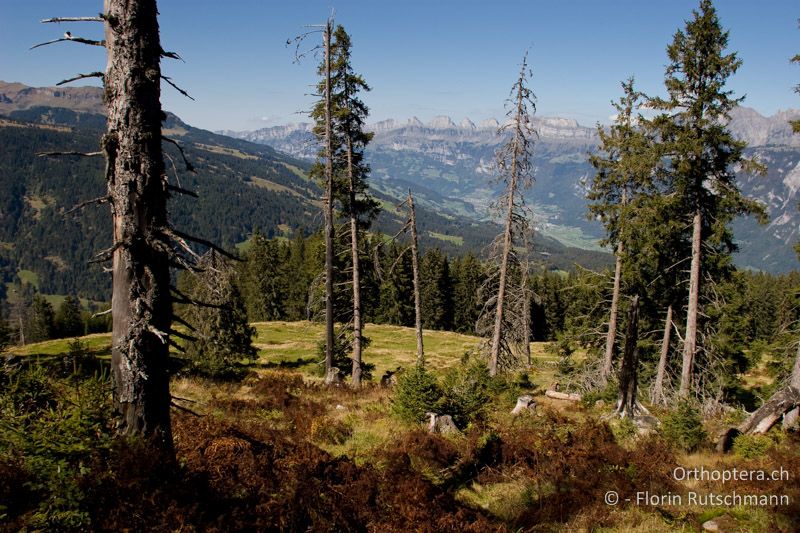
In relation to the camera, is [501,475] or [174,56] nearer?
[174,56]

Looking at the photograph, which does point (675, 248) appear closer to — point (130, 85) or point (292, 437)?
point (292, 437)

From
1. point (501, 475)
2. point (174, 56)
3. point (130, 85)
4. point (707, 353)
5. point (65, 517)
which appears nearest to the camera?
point (65, 517)

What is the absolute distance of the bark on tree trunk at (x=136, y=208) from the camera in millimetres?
5109

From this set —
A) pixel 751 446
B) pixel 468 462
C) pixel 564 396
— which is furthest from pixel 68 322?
pixel 751 446

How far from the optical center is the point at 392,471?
7.39m

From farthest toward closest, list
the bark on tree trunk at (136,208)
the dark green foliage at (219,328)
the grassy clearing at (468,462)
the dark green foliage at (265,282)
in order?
the dark green foliage at (265,282)
the dark green foliage at (219,328)
the grassy clearing at (468,462)
the bark on tree trunk at (136,208)

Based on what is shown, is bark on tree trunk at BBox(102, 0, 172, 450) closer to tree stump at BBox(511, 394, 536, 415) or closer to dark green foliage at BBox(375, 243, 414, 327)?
tree stump at BBox(511, 394, 536, 415)

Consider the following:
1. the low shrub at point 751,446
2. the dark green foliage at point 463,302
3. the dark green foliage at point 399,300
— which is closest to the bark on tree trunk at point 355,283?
the low shrub at point 751,446

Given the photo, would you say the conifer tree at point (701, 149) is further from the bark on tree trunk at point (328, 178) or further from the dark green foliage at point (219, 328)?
the dark green foliage at point (219, 328)

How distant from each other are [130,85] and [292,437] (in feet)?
25.6

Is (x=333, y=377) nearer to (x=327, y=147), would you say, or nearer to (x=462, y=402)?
(x=462, y=402)

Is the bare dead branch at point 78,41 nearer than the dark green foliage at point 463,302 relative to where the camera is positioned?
Yes

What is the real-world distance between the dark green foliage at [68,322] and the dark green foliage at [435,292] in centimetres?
6096

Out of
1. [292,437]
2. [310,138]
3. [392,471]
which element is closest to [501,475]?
[392,471]
